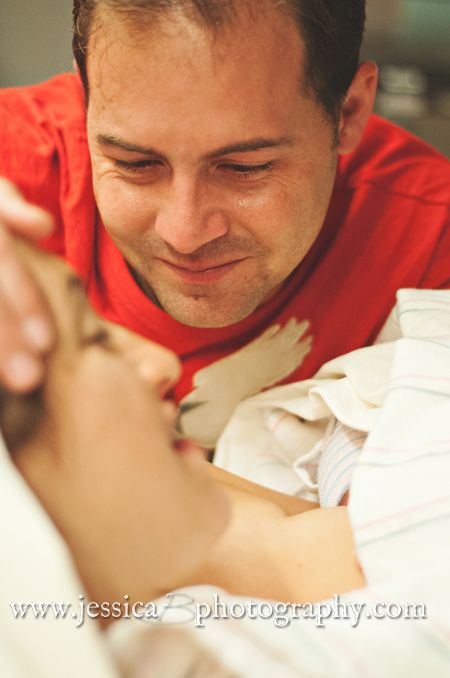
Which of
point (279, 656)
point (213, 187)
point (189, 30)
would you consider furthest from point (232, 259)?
point (279, 656)

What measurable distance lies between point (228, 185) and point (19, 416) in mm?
392

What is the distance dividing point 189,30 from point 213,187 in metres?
0.13

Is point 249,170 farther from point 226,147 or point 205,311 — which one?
point 205,311

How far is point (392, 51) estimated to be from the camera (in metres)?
1.45

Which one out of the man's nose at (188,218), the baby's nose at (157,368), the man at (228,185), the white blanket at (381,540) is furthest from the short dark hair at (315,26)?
the baby's nose at (157,368)

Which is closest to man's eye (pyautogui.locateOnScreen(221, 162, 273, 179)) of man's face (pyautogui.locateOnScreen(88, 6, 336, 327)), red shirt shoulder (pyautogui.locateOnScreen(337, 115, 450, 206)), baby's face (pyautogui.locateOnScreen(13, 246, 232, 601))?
man's face (pyautogui.locateOnScreen(88, 6, 336, 327))

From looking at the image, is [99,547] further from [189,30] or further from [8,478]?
[189,30]

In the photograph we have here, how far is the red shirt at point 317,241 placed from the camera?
34.5 inches

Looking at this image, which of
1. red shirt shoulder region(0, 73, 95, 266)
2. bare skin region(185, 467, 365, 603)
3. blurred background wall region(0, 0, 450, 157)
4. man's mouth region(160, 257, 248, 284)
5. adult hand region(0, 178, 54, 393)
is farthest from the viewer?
blurred background wall region(0, 0, 450, 157)

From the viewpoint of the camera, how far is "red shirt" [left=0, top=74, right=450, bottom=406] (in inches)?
34.5

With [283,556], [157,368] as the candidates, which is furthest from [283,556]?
[157,368]

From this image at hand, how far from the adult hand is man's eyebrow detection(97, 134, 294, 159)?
309 mm

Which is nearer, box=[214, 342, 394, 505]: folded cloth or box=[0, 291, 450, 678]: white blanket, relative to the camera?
box=[0, 291, 450, 678]: white blanket

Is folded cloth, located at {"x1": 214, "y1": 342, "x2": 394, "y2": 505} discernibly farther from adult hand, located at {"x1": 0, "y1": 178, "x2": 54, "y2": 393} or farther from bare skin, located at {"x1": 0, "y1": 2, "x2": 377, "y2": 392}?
adult hand, located at {"x1": 0, "y1": 178, "x2": 54, "y2": 393}
